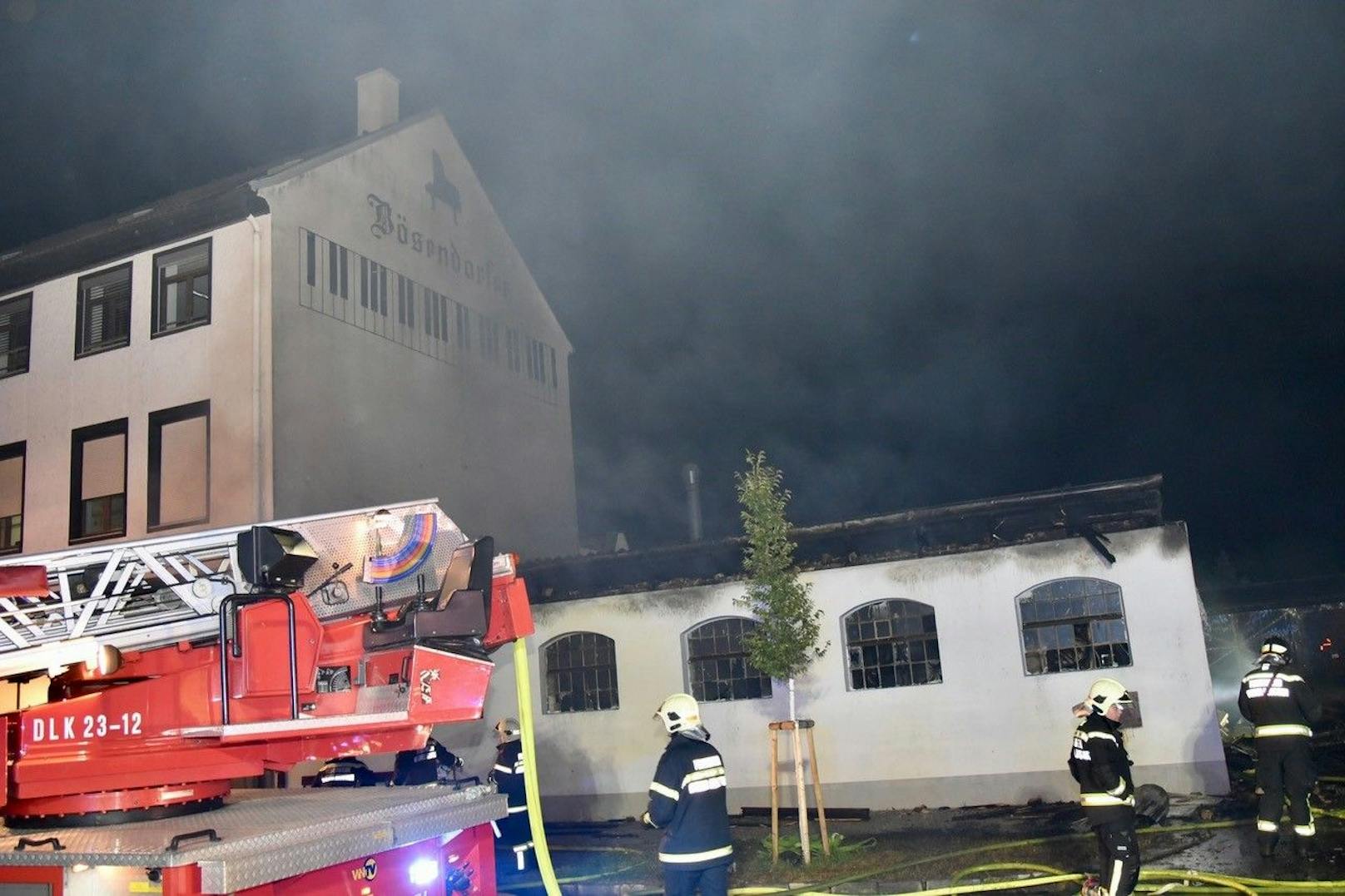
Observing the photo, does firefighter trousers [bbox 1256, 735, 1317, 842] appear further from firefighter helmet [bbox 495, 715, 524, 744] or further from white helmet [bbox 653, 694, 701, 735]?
firefighter helmet [bbox 495, 715, 524, 744]

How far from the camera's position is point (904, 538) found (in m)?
14.0

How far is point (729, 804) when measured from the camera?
45.2 feet

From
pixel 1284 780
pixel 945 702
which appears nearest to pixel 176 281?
pixel 945 702

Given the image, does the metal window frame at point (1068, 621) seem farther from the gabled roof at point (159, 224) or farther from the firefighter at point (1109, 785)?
the gabled roof at point (159, 224)

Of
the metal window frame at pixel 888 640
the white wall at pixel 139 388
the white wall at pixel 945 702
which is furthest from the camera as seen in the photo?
the white wall at pixel 139 388

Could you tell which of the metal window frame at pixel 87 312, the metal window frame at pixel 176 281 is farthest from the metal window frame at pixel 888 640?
the metal window frame at pixel 87 312

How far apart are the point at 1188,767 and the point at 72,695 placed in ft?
36.9

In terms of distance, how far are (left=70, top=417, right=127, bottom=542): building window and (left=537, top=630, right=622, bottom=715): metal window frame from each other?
619cm

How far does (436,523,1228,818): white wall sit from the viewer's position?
12438 millimetres

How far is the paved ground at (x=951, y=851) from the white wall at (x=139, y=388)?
6.88 m

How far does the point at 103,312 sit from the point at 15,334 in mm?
2039

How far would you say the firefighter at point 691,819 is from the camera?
6.19 m

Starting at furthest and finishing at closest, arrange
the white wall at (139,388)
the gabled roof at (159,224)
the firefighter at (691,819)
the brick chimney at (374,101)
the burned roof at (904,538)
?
the brick chimney at (374,101) < the gabled roof at (159,224) < the white wall at (139,388) < the burned roof at (904,538) < the firefighter at (691,819)

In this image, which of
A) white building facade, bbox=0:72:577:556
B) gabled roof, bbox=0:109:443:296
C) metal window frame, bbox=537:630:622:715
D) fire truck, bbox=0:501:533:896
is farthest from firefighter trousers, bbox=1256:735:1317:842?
gabled roof, bbox=0:109:443:296
